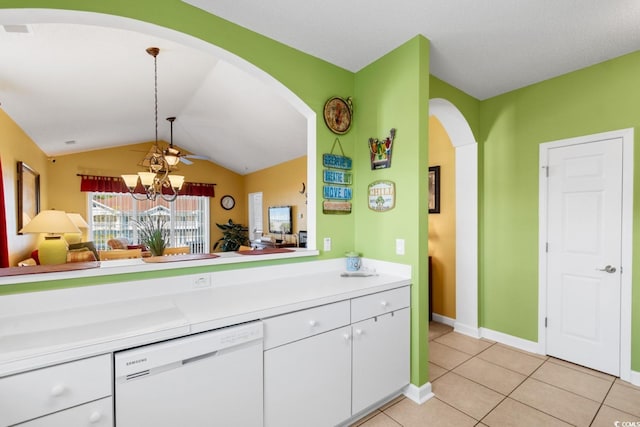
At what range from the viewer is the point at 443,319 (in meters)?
3.51

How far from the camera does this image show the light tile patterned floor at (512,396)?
72.7 inches

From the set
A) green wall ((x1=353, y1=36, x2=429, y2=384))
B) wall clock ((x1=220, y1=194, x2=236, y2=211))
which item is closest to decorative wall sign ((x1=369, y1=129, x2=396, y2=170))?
green wall ((x1=353, y1=36, x2=429, y2=384))

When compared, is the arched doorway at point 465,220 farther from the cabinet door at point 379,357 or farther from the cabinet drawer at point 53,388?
the cabinet drawer at point 53,388

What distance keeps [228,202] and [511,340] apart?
7.27 m

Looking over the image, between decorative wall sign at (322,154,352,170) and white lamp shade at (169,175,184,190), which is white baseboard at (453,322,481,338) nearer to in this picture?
decorative wall sign at (322,154,352,170)

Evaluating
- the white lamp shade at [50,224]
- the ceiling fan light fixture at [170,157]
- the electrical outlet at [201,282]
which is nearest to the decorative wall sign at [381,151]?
the electrical outlet at [201,282]

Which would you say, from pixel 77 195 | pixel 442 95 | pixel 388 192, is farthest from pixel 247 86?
pixel 77 195

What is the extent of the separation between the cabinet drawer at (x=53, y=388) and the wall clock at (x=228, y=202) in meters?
7.47

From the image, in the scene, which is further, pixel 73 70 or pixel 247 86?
pixel 247 86

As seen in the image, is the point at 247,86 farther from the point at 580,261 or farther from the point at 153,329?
the point at 580,261

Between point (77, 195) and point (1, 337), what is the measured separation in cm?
670

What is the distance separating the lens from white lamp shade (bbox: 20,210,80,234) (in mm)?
2338

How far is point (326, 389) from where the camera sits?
5.33 ft

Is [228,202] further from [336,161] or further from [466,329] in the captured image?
[466,329]
